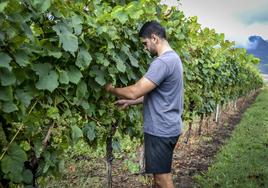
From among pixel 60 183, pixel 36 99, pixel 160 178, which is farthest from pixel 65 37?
pixel 60 183

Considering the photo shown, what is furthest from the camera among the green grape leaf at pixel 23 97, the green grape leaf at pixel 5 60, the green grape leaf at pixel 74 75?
the green grape leaf at pixel 74 75

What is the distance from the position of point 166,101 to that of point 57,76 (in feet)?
4.59

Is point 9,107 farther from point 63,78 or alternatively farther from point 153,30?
point 153,30

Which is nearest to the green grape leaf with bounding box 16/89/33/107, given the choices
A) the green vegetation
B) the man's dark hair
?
the green vegetation

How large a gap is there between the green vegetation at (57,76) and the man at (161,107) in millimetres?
296

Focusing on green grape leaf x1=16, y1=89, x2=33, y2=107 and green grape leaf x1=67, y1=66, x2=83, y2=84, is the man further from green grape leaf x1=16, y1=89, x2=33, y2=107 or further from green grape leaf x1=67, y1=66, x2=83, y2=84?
green grape leaf x1=16, y1=89, x2=33, y2=107

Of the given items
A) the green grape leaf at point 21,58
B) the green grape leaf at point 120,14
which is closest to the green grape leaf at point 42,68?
the green grape leaf at point 21,58

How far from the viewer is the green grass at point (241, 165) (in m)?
7.72

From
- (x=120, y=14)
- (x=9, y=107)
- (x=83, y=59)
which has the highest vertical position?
(x=120, y=14)

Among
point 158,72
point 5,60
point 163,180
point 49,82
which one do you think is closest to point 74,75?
point 49,82

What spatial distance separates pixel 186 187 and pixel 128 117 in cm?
236

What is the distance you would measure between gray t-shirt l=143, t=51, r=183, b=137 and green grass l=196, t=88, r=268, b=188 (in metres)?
3.08

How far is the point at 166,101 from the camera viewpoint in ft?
15.3

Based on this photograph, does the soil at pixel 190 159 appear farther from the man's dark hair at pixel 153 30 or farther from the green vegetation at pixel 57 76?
the man's dark hair at pixel 153 30
